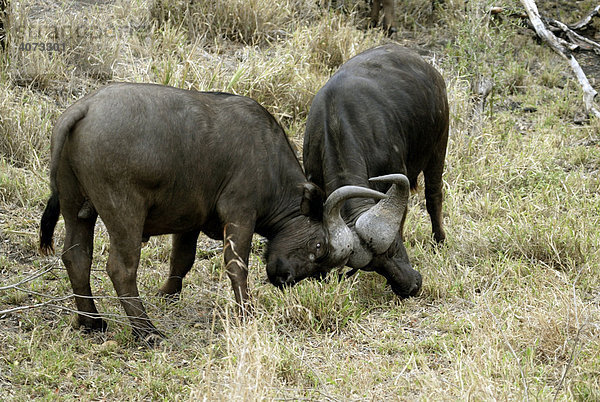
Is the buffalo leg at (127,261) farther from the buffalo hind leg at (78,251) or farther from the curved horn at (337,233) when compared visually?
the curved horn at (337,233)

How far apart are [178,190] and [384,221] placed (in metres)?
1.53

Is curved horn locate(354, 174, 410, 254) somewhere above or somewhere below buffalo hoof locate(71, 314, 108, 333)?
A: above

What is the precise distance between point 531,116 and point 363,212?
15.5 ft

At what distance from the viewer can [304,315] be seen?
586 cm

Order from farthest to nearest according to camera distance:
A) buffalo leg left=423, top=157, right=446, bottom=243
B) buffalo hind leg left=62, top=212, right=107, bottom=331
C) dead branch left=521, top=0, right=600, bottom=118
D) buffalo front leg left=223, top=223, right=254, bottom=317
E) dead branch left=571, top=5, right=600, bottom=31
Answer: dead branch left=571, top=5, right=600, bottom=31, dead branch left=521, top=0, right=600, bottom=118, buffalo leg left=423, top=157, right=446, bottom=243, buffalo front leg left=223, top=223, right=254, bottom=317, buffalo hind leg left=62, top=212, right=107, bottom=331

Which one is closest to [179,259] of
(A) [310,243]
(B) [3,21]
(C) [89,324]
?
(C) [89,324]

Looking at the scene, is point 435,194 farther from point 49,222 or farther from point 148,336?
point 49,222

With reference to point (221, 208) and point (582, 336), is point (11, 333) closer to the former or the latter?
point (221, 208)

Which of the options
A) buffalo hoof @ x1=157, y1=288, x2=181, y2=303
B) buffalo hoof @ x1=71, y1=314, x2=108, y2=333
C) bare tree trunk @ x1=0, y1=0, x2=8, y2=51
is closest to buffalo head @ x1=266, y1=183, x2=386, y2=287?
buffalo hoof @ x1=157, y1=288, x2=181, y2=303

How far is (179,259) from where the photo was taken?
632 cm

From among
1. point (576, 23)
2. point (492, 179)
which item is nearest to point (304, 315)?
point (492, 179)

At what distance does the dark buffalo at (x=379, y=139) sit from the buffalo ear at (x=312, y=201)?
0.26 metres

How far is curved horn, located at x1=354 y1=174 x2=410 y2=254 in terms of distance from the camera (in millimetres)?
5931

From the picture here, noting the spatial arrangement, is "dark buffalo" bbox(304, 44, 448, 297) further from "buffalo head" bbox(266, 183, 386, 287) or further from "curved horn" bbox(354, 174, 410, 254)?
"buffalo head" bbox(266, 183, 386, 287)
